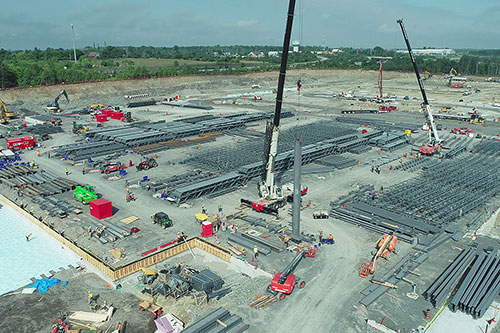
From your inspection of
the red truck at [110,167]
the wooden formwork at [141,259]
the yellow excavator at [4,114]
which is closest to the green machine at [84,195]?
the wooden formwork at [141,259]

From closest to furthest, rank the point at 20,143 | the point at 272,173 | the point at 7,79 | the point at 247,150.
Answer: the point at 272,173
the point at 247,150
the point at 20,143
the point at 7,79

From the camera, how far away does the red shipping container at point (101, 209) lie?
3403cm

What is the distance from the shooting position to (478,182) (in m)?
42.7

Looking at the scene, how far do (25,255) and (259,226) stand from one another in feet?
60.9

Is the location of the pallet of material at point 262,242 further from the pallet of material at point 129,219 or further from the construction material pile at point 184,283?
the pallet of material at point 129,219

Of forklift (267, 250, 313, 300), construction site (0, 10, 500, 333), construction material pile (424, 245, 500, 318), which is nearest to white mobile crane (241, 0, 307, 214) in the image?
construction site (0, 10, 500, 333)

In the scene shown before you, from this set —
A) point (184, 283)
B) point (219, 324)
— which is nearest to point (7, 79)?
point (184, 283)

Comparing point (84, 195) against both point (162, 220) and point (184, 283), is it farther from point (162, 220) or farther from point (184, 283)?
point (184, 283)

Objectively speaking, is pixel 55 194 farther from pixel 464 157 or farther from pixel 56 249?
pixel 464 157

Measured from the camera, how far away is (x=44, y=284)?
24234 millimetres

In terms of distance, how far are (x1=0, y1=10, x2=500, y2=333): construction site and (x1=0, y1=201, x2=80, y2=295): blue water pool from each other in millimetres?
546

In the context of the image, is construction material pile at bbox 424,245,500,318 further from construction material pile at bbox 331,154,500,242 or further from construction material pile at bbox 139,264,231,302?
construction material pile at bbox 139,264,231,302

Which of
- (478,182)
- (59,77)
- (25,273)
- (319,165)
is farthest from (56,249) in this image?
(59,77)

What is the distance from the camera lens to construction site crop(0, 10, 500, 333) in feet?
72.1
